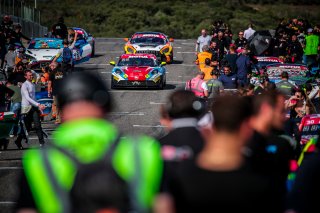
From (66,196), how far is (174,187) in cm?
70

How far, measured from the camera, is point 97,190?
12.9ft

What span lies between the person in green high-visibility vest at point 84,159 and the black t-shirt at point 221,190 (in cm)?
24

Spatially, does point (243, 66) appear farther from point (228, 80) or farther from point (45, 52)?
point (45, 52)

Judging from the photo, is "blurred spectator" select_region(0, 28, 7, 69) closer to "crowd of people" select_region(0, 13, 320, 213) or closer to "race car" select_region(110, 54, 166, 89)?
"race car" select_region(110, 54, 166, 89)

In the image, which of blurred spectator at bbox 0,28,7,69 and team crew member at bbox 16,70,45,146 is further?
blurred spectator at bbox 0,28,7,69

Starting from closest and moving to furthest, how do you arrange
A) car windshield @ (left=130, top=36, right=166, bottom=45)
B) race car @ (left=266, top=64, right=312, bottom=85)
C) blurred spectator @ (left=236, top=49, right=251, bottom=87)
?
1. blurred spectator @ (left=236, top=49, right=251, bottom=87)
2. race car @ (left=266, top=64, right=312, bottom=85)
3. car windshield @ (left=130, top=36, right=166, bottom=45)

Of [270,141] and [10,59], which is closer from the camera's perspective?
[270,141]

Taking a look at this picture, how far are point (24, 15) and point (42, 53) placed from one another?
16.9 meters

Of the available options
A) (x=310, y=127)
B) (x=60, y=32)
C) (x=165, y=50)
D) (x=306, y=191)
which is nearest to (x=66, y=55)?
(x=60, y=32)

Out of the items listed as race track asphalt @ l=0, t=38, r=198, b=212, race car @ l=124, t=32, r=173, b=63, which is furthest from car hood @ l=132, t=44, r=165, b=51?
race track asphalt @ l=0, t=38, r=198, b=212

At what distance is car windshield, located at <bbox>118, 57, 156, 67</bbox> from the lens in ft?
103

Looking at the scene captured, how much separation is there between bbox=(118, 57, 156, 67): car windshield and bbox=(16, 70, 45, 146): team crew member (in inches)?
488

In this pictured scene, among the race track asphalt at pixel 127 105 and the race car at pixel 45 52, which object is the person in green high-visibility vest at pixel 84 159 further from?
the race car at pixel 45 52

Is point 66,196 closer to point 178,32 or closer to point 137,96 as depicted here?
point 137,96
